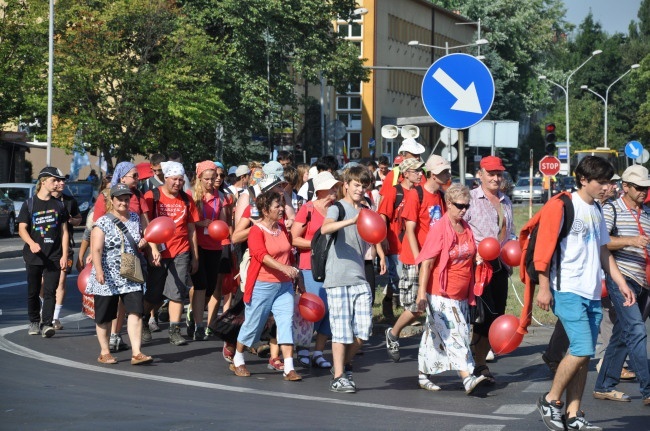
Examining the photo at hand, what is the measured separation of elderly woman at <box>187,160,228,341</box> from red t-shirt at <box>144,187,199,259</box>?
1.31 feet

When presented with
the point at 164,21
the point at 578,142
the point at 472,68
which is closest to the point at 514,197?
the point at 578,142

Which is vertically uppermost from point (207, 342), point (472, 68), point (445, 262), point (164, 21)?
point (164, 21)

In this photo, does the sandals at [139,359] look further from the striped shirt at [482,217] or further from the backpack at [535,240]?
the backpack at [535,240]

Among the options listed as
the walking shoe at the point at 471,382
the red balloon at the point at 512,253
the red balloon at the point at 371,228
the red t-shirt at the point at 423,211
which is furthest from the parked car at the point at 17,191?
the walking shoe at the point at 471,382

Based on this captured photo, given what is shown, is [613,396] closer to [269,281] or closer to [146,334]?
[269,281]

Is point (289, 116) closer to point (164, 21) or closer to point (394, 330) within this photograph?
point (164, 21)

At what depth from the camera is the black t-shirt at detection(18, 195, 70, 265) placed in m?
14.0

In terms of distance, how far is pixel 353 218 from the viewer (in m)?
10.9

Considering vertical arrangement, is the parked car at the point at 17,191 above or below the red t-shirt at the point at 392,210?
below

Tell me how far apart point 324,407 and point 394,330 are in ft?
9.68

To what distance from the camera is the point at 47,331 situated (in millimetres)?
13766

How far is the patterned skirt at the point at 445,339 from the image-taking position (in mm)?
10734

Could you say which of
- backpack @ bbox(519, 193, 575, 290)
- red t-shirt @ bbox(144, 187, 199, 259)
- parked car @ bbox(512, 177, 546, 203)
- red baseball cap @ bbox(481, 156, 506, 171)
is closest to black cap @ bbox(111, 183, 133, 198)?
red t-shirt @ bbox(144, 187, 199, 259)

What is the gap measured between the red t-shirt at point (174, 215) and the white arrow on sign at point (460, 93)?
2800mm
